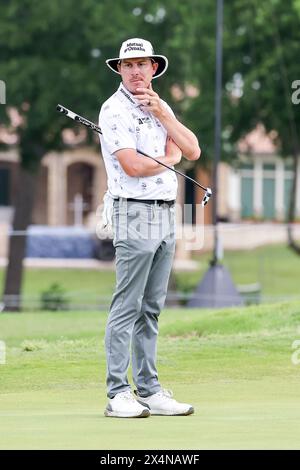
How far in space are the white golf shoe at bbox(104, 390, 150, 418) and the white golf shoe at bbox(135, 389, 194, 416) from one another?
0.16 meters

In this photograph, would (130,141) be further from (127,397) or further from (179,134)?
(127,397)

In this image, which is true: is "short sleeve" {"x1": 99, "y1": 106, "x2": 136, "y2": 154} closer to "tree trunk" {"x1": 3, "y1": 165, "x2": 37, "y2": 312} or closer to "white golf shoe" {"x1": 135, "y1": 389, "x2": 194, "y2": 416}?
"white golf shoe" {"x1": 135, "y1": 389, "x2": 194, "y2": 416}

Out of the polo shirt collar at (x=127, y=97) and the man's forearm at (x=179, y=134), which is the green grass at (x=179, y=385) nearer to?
the man's forearm at (x=179, y=134)

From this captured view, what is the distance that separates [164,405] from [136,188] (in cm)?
116

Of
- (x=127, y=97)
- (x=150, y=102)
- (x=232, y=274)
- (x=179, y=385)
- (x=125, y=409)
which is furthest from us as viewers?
(x=232, y=274)

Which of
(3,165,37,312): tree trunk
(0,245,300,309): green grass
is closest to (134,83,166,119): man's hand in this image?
(3,165,37,312): tree trunk

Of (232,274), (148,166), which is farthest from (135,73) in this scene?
(232,274)

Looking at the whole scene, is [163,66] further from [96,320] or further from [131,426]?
[96,320]

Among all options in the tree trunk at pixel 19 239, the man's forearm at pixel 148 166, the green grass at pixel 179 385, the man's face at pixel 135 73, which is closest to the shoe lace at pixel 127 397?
the green grass at pixel 179 385

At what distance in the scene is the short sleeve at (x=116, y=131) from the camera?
825 cm

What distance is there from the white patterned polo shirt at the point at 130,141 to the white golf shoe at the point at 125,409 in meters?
1.05

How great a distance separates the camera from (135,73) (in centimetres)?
834
